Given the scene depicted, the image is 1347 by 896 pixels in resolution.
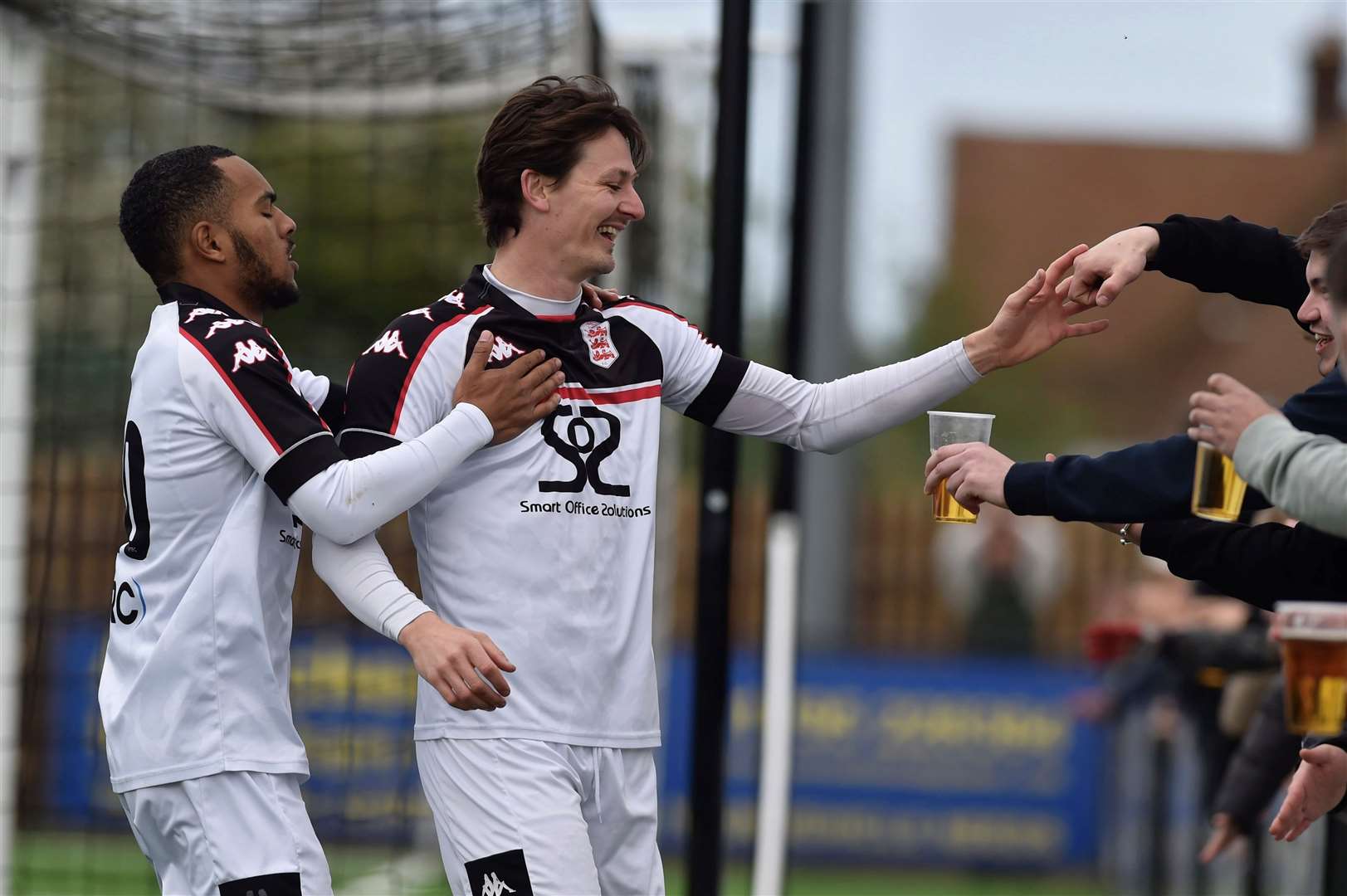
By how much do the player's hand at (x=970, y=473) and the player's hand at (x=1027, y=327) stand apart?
10.6 inches

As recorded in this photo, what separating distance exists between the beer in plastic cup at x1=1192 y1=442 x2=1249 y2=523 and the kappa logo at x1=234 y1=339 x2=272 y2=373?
5.48 ft

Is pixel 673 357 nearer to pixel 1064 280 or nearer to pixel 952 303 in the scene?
pixel 1064 280

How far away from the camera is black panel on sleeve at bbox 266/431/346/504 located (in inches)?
118

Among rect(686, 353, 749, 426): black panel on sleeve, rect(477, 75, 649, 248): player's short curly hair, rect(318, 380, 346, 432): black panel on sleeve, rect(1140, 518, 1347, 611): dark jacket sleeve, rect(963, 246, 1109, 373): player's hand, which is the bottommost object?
rect(1140, 518, 1347, 611): dark jacket sleeve

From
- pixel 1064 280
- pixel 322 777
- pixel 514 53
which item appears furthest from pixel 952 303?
pixel 1064 280

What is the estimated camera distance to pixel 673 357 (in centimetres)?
351

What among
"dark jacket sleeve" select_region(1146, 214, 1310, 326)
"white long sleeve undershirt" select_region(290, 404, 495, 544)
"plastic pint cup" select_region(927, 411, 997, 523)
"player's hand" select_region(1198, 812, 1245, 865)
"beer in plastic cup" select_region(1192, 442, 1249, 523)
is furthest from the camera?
"player's hand" select_region(1198, 812, 1245, 865)

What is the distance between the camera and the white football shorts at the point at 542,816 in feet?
9.97

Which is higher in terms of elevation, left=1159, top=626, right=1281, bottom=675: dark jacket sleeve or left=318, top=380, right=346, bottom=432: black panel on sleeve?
left=318, top=380, right=346, bottom=432: black panel on sleeve

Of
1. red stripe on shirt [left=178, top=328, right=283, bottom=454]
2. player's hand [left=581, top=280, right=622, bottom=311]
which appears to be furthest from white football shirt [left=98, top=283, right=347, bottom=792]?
player's hand [left=581, top=280, right=622, bottom=311]

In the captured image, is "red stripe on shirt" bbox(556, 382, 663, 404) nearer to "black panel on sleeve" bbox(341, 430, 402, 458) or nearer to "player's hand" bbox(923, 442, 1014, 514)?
"black panel on sleeve" bbox(341, 430, 402, 458)

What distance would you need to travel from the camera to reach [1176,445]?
3092 mm

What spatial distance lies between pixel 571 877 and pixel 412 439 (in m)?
0.84

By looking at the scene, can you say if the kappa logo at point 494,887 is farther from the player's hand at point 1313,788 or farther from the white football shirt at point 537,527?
the player's hand at point 1313,788
